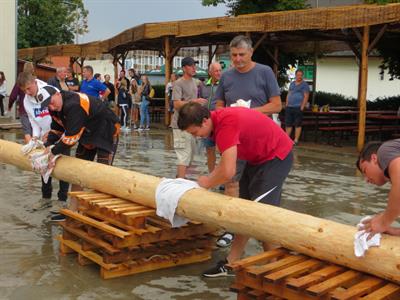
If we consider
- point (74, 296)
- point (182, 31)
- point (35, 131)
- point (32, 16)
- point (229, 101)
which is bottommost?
point (74, 296)

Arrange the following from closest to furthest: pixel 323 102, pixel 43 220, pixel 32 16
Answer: pixel 43 220 → pixel 323 102 → pixel 32 16

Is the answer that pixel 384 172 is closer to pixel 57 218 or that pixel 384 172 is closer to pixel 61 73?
pixel 57 218

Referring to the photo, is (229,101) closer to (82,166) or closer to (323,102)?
(82,166)

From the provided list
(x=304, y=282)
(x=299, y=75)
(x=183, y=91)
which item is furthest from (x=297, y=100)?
(x=304, y=282)

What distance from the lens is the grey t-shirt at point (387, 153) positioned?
296 cm

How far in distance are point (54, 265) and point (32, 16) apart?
4436 cm

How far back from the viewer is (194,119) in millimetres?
3793

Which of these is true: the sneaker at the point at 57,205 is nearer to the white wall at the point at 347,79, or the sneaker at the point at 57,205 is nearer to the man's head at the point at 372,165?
the man's head at the point at 372,165

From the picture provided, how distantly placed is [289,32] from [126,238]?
1261 centimetres

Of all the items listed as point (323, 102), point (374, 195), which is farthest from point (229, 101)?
point (323, 102)

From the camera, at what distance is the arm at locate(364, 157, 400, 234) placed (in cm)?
290

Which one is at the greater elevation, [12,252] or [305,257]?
[305,257]

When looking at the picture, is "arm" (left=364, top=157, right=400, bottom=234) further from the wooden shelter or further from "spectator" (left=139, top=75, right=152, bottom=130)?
"spectator" (left=139, top=75, right=152, bottom=130)

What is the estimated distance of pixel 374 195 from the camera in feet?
26.5
